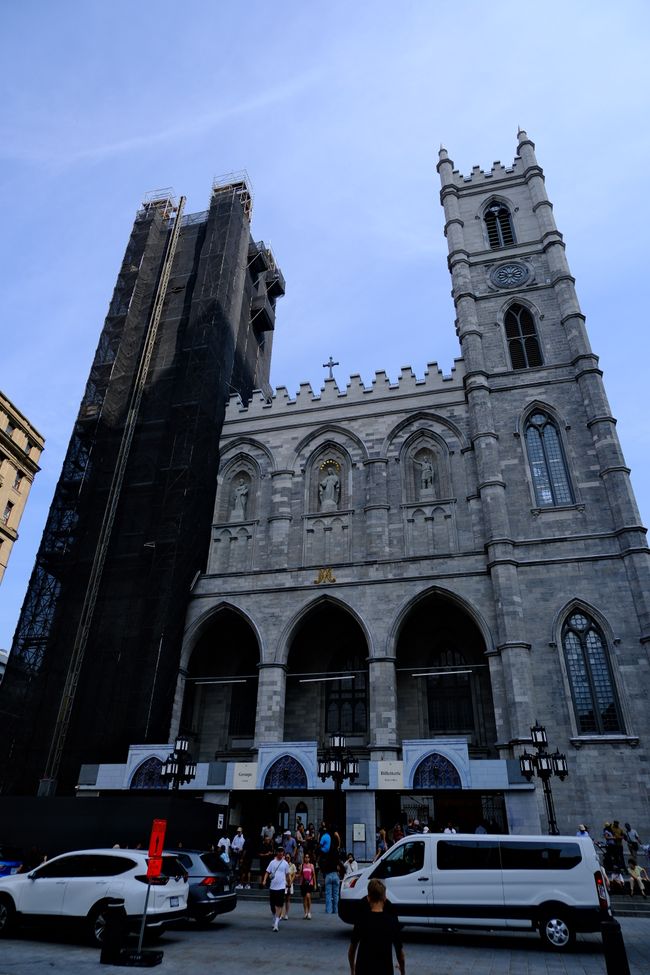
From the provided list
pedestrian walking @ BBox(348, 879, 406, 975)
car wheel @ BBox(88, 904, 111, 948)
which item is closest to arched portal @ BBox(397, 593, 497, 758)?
car wheel @ BBox(88, 904, 111, 948)

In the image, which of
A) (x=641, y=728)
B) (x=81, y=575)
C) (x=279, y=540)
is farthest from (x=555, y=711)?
(x=81, y=575)

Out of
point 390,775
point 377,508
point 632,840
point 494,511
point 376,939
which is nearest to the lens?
point 376,939

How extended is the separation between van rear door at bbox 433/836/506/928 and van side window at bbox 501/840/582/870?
0.21 meters

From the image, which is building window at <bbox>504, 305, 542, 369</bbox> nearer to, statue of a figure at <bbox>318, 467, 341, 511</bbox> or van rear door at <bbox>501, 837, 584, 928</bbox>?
statue of a figure at <bbox>318, 467, 341, 511</bbox>

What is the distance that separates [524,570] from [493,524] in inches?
78.4

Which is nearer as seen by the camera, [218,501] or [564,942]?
[564,942]

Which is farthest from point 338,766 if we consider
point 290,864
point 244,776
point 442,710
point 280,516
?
point 280,516

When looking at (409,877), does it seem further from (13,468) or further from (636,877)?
(13,468)

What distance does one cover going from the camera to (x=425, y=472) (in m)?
26.5

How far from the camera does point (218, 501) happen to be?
28.5 meters

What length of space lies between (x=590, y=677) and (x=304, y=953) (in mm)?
14384

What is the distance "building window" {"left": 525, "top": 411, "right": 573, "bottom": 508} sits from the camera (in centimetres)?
2425

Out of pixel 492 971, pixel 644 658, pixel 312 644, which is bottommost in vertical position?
pixel 492 971

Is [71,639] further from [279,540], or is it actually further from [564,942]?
[564,942]
